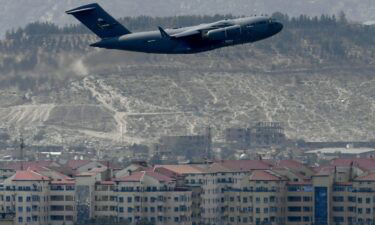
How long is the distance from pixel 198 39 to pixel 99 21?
742 cm

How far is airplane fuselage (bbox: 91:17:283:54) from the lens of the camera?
495 ft

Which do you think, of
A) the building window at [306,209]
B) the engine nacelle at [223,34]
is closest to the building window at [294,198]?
the building window at [306,209]

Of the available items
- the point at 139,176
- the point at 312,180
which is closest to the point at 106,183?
the point at 139,176

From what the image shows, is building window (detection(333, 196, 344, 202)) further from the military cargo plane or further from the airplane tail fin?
the airplane tail fin

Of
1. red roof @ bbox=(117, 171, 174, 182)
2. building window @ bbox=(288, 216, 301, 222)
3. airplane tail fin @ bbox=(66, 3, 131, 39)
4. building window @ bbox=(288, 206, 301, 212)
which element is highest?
airplane tail fin @ bbox=(66, 3, 131, 39)

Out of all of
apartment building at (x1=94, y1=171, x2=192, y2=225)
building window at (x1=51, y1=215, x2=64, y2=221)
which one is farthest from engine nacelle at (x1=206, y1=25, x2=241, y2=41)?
building window at (x1=51, y1=215, x2=64, y2=221)

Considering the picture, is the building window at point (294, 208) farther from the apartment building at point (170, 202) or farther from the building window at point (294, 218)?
the building window at point (294, 218)

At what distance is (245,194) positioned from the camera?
199750 millimetres

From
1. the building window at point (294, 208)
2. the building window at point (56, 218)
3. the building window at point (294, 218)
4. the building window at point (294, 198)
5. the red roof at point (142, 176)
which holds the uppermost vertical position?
the red roof at point (142, 176)

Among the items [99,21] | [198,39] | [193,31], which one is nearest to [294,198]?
[99,21]

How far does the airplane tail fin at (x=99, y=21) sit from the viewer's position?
154 m

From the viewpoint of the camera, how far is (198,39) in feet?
497

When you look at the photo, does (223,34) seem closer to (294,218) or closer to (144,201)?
(144,201)

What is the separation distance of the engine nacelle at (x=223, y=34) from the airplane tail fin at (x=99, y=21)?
18.8ft
